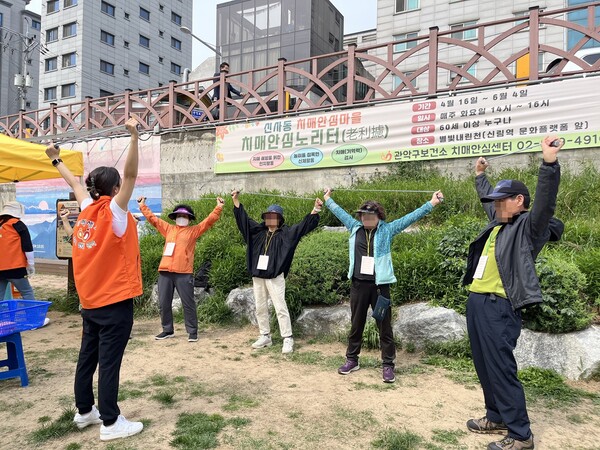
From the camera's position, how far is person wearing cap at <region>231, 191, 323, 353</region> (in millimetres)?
5086

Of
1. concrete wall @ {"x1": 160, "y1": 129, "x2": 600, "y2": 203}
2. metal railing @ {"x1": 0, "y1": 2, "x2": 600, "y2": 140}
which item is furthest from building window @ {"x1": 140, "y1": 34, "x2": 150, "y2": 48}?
concrete wall @ {"x1": 160, "y1": 129, "x2": 600, "y2": 203}

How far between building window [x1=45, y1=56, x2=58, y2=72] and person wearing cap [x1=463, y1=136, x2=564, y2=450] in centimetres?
3799

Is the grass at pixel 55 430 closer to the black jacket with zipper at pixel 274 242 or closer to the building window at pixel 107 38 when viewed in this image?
the black jacket with zipper at pixel 274 242

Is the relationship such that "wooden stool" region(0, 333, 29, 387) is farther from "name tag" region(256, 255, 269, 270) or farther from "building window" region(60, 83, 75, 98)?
"building window" region(60, 83, 75, 98)

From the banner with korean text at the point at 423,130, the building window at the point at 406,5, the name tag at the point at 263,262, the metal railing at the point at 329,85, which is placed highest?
the building window at the point at 406,5

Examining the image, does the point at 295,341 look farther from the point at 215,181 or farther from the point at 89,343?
the point at 215,181

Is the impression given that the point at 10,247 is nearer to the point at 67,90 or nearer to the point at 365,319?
the point at 365,319

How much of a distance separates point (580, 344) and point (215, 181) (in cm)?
843

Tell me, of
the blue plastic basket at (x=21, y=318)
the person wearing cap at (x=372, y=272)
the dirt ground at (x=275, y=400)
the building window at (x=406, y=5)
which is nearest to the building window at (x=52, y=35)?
the building window at (x=406, y=5)

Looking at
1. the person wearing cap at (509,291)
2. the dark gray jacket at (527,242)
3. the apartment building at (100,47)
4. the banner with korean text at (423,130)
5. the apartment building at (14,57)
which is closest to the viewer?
the dark gray jacket at (527,242)

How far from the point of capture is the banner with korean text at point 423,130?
23.5 ft

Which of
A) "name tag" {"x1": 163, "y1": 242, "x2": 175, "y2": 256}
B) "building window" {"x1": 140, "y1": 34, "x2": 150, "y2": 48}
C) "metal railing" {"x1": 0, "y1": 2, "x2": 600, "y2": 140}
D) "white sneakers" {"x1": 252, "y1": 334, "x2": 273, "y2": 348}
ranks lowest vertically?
"white sneakers" {"x1": 252, "y1": 334, "x2": 273, "y2": 348}

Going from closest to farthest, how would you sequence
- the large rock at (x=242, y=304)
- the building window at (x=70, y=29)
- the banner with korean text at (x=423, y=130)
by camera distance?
the large rock at (x=242, y=304) < the banner with korean text at (x=423, y=130) < the building window at (x=70, y=29)

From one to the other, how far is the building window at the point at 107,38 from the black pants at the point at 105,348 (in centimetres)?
3623
